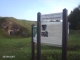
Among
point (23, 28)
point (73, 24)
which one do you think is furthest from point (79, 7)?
point (23, 28)

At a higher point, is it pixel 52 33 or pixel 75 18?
pixel 75 18

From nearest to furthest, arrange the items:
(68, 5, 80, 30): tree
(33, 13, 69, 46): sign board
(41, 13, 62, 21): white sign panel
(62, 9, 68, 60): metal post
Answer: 1. (62, 9, 68, 60): metal post
2. (41, 13, 62, 21): white sign panel
3. (33, 13, 69, 46): sign board
4. (68, 5, 80, 30): tree

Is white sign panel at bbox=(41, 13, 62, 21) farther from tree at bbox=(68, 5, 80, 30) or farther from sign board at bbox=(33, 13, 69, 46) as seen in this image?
tree at bbox=(68, 5, 80, 30)

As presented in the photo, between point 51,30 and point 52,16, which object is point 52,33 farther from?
point 52,16

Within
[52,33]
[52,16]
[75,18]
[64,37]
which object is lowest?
[64,37]

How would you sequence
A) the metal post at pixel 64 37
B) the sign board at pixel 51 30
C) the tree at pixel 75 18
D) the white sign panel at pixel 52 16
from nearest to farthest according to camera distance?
the metal post at pixel 64 37 → the white sign panel at pixel 52 16 → the sign board at pixel 51 30 → the tree at pixel 75 18

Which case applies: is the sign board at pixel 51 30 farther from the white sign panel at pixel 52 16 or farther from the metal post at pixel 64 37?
the metal post at pixel 64 37

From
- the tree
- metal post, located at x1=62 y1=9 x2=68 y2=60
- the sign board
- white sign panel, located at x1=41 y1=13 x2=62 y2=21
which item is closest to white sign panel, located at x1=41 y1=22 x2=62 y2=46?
the sign board

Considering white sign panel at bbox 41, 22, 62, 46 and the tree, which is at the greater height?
the tree

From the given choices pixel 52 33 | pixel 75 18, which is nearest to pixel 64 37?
pixel 52 33

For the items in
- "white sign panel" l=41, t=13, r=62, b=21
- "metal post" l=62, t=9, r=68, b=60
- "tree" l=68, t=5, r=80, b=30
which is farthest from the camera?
"tree" l=68, t=5, r=80, b=30

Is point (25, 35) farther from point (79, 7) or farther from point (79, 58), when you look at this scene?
point (79, 58)

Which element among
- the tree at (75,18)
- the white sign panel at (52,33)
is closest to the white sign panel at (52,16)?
the white sign panel at (52,33)

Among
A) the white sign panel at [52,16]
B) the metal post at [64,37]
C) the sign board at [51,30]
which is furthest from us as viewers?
the sign board at [51,30]
